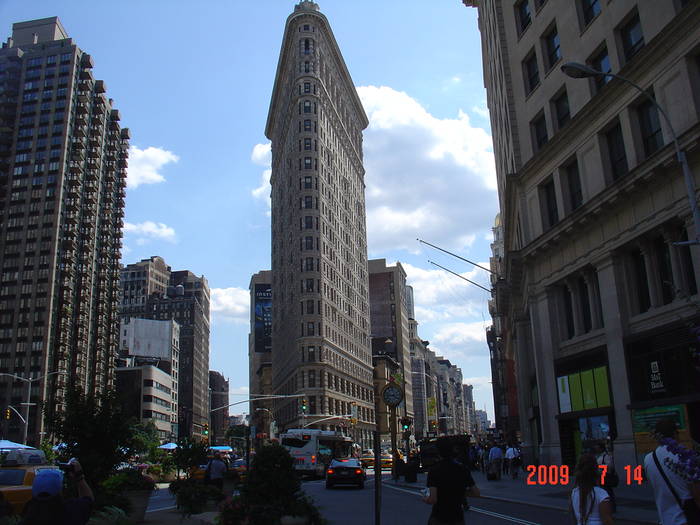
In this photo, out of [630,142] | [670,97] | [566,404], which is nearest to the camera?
[670,97]

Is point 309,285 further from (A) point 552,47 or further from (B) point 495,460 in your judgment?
(A) point 552,47

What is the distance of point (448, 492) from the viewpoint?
755cm

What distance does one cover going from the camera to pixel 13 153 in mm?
118438

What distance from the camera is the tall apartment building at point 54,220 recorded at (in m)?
107

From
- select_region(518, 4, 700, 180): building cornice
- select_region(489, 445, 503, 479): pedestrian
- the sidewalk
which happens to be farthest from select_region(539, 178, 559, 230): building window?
the sidewalk

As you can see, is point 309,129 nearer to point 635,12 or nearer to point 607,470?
point 635,12

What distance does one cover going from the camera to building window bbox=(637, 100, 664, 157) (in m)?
24.8

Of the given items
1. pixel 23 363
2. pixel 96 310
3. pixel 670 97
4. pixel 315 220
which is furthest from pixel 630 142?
pixel 96 310

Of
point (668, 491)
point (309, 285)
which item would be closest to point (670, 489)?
point (668, 491)

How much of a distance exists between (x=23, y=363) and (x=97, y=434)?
101762 millimetres

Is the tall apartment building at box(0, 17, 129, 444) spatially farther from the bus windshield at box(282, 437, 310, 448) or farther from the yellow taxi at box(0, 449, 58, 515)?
the yellow taxi at box(0, 449, 58, 515)

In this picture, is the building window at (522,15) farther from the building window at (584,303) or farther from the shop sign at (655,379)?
the shop sign at (655,379)

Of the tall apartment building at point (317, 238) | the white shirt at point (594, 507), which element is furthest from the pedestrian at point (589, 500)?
the tall apartment building at point (317, 238)

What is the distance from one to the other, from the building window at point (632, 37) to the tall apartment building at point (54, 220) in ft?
321
